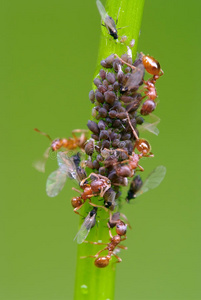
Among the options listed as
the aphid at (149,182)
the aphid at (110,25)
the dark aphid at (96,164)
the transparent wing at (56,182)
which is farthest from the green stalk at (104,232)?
the aphid at (149,182)

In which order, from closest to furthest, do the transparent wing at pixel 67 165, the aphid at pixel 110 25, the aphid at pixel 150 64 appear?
the aphid at pixel 110 25 → the aphid at pixel 150 64 → the transparent wing at pixel 67 165

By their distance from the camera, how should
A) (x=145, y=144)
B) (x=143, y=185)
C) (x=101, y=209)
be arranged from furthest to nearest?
1. (x=143, y=185)
2. (x=145, y=144)
3. (x=101, y=209)

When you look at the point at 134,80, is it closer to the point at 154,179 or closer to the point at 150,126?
the point at 150,126

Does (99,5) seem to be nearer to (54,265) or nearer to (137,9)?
(137,9)

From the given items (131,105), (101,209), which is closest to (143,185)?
(101,209)

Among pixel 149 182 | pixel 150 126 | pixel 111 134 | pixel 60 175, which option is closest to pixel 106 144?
pixel 111 134

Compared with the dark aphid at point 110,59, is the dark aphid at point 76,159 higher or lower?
lower

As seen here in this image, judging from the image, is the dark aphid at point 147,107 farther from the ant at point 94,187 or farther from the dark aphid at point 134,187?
the dark aphid at point 134,187
